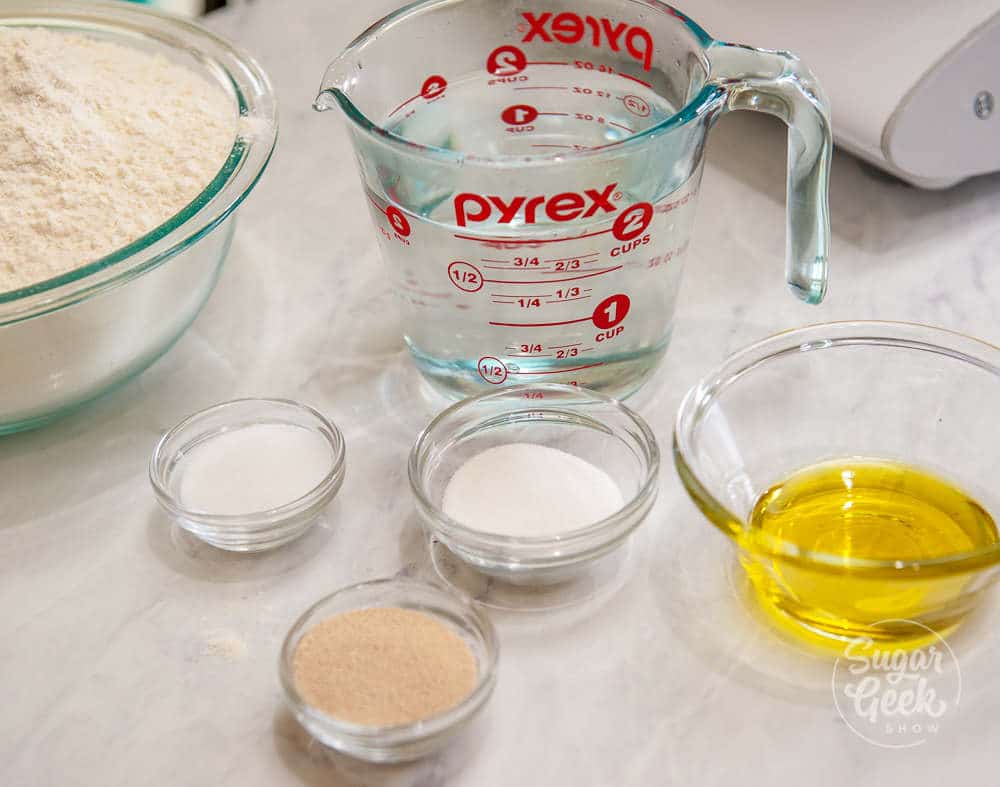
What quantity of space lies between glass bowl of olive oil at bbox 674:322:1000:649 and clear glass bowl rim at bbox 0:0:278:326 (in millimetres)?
360

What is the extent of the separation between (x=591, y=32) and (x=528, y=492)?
35 centimetres

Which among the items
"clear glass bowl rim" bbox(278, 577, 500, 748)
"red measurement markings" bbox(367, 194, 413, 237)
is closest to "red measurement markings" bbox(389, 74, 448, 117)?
"red measurement markings" bbox(367, 194, 413, 237)

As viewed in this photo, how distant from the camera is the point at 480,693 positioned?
2.07 ft

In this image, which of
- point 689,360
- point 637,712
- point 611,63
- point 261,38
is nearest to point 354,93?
point 611,63

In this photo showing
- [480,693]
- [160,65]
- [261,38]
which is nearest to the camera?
[480,693]

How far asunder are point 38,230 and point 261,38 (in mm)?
661

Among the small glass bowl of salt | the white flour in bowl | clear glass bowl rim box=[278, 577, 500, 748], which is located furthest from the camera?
the white flour in bowl

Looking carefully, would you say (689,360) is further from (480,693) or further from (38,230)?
(38,230)

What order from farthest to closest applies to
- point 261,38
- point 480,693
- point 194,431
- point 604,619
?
point 261,38 → point 194,431 → point 604,619 → point 480,693

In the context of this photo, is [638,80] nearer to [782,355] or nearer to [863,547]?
[782,355]

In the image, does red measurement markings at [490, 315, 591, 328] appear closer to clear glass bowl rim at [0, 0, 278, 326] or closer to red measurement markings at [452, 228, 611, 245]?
red measurement markings at [452, 228, 611, 245]

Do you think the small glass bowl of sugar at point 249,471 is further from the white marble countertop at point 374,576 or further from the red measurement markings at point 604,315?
the red measurement markings at point 604,315

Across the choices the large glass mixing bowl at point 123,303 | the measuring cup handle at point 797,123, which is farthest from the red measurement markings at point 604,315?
the large glass mixing bowl at point 123,303

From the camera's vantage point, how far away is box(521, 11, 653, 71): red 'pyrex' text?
0.84m
